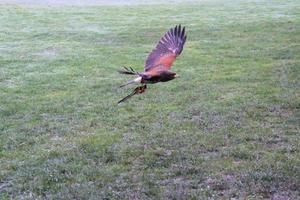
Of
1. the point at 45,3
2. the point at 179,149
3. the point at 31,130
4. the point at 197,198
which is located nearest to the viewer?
the point at 197,198

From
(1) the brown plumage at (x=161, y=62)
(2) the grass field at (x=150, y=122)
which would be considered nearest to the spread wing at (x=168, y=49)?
(1) the brown plumage at (x=161, y=62)

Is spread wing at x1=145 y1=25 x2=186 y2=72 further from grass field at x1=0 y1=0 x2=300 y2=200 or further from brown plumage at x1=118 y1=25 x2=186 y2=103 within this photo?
grass field at x1=0 y1=0 x2=300 y2=200

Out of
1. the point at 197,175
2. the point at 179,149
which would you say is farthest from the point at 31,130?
the point at 197,175

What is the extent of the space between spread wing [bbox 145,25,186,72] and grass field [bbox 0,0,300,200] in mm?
2564

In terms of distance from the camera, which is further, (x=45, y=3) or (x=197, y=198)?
(x=45, y=3)

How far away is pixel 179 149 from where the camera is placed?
266 inches

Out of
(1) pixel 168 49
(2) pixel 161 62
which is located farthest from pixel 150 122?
(2) pixel 161 62

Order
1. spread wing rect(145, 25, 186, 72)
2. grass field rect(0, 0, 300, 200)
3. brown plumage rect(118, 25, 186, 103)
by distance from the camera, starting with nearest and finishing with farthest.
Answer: brown plumage rect(118, 25, 186, 103)
spread wing rect(145, 25, 186, 72)
grass field rect(0, 0, 300, 200)

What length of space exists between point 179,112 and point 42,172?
280 cm

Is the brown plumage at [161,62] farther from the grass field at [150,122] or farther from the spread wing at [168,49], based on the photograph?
the grass field at [150,122]

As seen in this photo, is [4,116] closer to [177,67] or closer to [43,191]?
[43,191]

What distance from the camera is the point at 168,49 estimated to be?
3125 mm

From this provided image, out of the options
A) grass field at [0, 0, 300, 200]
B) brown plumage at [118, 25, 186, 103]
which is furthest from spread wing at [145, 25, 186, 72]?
grass field at [0, 0, 300, 200]

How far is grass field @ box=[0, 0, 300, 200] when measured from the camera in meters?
5.80
